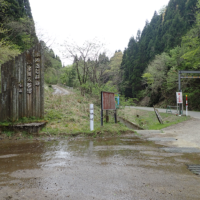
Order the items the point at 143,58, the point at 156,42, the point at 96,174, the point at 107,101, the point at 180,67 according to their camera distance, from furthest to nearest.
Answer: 1. the point at 143,58
2. the point at 156,42
3. the point at 180,67
4. the point at 107,101
5. the point at 96,174

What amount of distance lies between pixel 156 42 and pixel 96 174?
138 ft

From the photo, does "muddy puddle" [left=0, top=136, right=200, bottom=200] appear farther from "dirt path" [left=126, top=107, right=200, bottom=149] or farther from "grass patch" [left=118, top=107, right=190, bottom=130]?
"grass patch" [left=118, top=107, right=190, bottom=130]

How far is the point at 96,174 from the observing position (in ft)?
9.95

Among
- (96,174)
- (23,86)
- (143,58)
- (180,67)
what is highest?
(143,58)

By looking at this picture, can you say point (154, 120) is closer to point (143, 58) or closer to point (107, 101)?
point (107, 101)

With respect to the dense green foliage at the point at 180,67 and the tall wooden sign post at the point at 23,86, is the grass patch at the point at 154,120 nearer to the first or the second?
the tall wooden sign post at the point at 23,86

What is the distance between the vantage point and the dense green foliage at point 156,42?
109ft

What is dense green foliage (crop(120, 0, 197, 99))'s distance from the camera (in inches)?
1312

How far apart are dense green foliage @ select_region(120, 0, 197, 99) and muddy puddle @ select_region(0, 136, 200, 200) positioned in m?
33.2

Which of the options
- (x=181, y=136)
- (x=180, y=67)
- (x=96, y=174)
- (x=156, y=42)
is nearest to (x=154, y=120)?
(x=181, y=136)

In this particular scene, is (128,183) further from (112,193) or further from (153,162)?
(153,162)

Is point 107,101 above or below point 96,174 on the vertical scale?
above

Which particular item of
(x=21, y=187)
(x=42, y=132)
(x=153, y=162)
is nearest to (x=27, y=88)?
(x=42, y=132)

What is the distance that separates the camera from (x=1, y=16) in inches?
835
